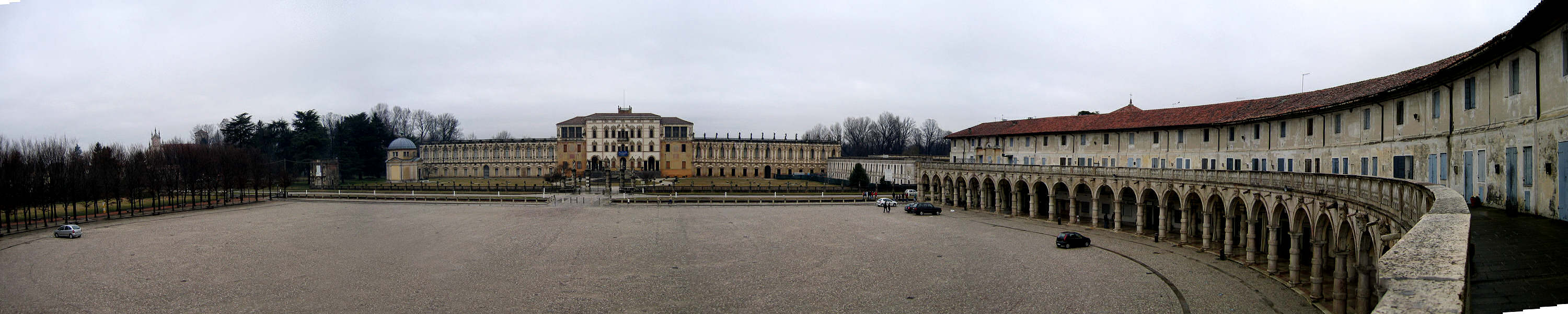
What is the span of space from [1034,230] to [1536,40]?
2563 cm

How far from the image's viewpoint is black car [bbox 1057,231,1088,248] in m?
30.5

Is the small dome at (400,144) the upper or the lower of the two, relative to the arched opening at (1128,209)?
upper

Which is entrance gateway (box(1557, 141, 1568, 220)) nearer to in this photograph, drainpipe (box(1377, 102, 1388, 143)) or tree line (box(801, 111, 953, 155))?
drainpipe (box(1377, 102, 1388, 143))

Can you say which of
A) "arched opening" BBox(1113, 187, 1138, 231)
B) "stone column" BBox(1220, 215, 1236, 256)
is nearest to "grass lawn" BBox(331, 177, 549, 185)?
"arched opening" BBox(1113, 187, 1138, 231)

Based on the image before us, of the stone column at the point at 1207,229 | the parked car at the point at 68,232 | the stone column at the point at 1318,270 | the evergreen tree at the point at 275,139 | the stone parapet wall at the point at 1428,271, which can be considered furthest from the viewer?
the evergreen tree at the point at 275,139

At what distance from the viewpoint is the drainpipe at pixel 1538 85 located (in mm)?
12477

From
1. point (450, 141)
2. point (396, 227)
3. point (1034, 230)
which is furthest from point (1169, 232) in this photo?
point (450, 141)

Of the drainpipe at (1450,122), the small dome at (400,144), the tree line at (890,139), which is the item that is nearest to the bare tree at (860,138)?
the tree line at (890,139)

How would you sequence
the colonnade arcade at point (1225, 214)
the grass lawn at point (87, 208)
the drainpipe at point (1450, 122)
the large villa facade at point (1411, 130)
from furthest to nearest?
the grass lawn at point (87, 208), the drainpipe at point (1450, 122), the colonnade arcade at point (1225, 214), the large villa facade at point (1411, 130)

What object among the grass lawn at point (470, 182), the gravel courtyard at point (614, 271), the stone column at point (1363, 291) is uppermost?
the stone column at point (1363, 291)

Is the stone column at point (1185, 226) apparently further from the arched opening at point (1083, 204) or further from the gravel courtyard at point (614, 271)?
the arched opening at point (1083, 204)

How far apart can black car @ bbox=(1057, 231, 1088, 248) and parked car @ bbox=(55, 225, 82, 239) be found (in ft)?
142

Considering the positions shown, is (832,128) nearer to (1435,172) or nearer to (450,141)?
(450,141)

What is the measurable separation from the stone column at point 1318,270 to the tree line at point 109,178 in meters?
53.3
